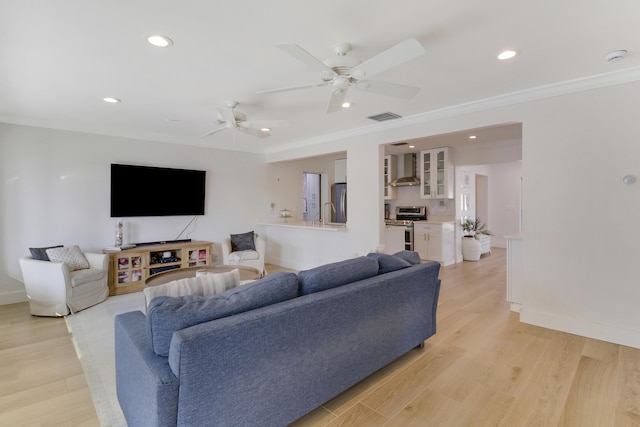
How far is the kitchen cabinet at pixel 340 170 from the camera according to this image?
7875mm

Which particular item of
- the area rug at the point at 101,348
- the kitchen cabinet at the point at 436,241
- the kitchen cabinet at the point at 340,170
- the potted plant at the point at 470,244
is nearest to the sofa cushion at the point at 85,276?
the area rug at the point at 101,348

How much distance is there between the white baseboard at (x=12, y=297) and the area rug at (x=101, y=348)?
1.16m

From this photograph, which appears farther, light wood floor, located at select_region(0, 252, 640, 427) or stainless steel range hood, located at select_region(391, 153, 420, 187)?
stainless steel range hood, located at select_region(391, 153, 420, 187)

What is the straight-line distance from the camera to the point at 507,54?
251 centimetres

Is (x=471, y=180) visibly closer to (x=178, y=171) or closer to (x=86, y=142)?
(x=178, y=171)

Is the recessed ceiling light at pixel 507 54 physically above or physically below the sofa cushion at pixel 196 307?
above

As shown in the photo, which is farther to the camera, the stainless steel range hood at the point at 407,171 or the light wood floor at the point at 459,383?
the stainless steel range hood at the point at 407,171

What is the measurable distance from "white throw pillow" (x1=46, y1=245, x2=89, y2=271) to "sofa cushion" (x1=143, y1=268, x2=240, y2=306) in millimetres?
3073

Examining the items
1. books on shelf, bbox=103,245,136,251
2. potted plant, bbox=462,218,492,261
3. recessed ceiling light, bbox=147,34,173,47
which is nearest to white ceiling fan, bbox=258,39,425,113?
recessed ceiling light, bbox=147,34,173,47

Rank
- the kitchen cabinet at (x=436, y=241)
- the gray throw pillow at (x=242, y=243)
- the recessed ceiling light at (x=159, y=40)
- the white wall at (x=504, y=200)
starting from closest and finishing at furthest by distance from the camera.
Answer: the recessed ceiling light at (x=159, y=40), the gray throw pillow at (x=242, y=243), the kitchen cabinet at (x=436, y=241), the white wall at (x=504, y=200)

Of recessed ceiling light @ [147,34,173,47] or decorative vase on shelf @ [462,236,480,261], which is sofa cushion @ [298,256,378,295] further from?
decorative vase on shelf @ [462,236,480,261]

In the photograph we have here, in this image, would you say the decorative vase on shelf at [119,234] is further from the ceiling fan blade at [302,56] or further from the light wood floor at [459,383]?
the ceiling fan blade at [302,56]

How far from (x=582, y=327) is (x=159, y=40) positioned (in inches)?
180

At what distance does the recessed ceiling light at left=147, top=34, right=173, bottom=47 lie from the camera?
2195mm
